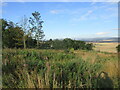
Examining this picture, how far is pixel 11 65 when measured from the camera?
12.3 ft

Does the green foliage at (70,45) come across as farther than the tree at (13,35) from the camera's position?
No

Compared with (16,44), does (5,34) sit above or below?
above

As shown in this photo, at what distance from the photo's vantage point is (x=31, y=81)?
7.51 feet

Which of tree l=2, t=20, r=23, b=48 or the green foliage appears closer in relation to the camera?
the green foliage

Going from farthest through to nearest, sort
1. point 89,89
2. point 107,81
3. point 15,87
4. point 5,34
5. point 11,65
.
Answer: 1. point 5,34
2. point 11,65
3. point 15,87
4. point 89,89
5. point 107,81

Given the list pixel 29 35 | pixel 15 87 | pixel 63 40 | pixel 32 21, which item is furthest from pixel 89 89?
pixel 32 21

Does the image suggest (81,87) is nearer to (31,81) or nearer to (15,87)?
(31,81)

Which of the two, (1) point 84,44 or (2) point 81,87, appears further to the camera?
(1) point 84,44

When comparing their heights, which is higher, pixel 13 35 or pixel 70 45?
pixel 13 35


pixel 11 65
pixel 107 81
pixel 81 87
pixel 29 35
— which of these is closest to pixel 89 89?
pixel 81 87

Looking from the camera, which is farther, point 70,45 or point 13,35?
point 13,35

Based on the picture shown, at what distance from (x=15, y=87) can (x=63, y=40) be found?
2081cm

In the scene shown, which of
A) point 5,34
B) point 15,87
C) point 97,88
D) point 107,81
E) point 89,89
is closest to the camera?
point 107,81

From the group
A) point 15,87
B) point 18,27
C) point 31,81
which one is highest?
point 18,27
